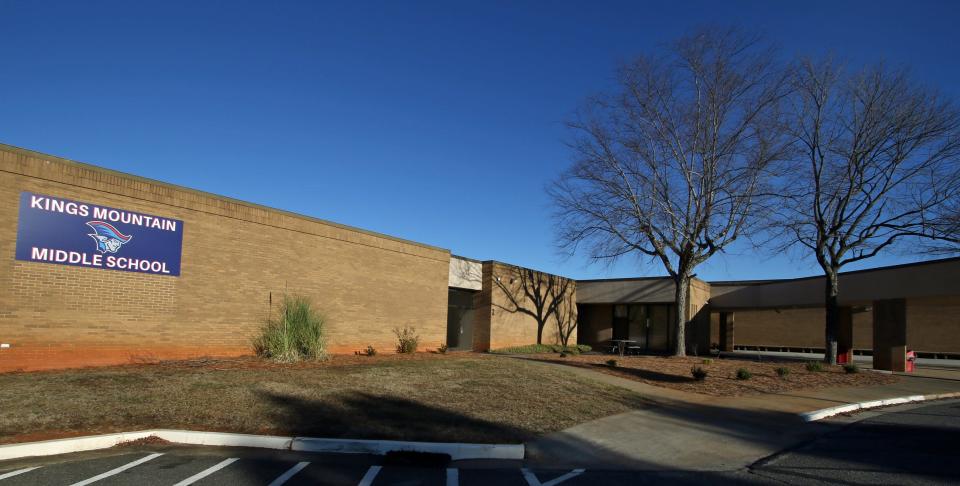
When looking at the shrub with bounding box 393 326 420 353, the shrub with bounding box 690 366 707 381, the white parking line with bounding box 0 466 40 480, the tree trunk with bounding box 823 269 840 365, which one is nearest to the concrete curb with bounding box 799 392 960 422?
the shrub with bounding box 690 366 707 381

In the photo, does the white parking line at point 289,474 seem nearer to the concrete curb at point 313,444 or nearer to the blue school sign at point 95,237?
the concrete curb at point 313,444

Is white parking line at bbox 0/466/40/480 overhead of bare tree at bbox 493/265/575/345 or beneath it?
beneath

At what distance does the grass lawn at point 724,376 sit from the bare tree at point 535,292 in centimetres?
811

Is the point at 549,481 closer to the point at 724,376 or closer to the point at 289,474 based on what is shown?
the point at 289,474

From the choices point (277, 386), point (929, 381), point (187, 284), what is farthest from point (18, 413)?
point (929, 381)

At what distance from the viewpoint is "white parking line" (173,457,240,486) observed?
6848 mm

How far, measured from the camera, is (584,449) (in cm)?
928

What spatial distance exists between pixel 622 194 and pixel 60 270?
18.9m

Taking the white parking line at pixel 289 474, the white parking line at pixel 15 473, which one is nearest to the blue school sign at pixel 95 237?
the white parking line at pixel 15 473

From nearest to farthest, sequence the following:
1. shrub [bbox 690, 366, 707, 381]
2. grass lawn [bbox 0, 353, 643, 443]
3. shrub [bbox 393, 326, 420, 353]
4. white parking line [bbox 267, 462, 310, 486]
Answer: white parking line [bbox 267, 462, 310, 486]
grass lawn [bbox 0, 353, 643, 443]
shrub [bbox 690, 366, 707, 381]
shrub [bbox 393, 326, 420, 353]

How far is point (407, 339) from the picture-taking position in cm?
2297

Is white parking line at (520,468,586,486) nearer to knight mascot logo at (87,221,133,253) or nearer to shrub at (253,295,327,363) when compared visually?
shrub at (253,295,327,363)

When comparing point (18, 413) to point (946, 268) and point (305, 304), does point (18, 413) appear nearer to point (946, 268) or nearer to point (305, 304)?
point (305, 304)

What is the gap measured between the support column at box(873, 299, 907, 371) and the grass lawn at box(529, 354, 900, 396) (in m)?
4.29
